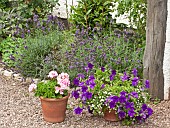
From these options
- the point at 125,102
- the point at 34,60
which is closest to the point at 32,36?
the point at 34,60

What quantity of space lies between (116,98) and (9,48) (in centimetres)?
289

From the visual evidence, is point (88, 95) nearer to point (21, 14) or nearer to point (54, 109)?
point (54, 109)

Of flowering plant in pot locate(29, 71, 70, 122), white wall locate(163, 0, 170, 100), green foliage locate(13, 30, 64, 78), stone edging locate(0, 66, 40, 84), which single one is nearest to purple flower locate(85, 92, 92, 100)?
flowering plant in pot locate(29, 71, 70, 122)

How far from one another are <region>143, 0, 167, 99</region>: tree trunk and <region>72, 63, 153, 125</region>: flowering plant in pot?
17.6 inches

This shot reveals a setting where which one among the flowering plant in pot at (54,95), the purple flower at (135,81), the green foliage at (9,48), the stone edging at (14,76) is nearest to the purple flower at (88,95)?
the flowering plant in pot at (54,95)

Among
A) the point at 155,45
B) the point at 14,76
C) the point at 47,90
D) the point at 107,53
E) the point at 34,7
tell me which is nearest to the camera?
the point at 47,90

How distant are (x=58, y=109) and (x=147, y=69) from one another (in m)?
1.25

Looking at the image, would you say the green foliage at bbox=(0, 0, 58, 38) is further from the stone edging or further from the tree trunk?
the tree trunk

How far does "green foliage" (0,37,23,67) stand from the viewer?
5.75 metres

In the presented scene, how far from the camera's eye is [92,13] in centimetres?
631

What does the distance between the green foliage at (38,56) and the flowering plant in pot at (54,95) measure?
102 cm

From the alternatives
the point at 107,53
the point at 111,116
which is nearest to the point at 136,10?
the point at 107,53

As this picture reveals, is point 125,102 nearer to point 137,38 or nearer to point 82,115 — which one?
point 82,115

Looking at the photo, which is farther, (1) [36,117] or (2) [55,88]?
(1) [36,117]
